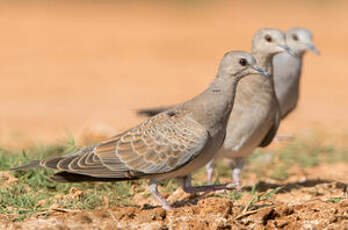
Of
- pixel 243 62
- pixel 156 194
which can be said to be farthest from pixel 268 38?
pixel 156 194

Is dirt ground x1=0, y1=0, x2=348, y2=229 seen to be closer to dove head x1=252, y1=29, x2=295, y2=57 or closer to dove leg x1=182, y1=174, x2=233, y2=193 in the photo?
A: dove leg x1=182, y1=174, x2=233, y2=193

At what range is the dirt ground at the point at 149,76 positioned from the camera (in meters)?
4.06

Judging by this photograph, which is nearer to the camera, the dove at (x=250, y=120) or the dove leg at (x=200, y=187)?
the dove leg at (x=200, y=187)

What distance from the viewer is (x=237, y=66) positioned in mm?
4551

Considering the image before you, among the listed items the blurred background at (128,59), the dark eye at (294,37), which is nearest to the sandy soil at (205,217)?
the blurred background at (128,59)

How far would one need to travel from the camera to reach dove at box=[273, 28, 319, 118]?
7047 millimetres

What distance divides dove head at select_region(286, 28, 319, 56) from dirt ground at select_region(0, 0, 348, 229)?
138 cm

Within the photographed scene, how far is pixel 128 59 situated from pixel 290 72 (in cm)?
892

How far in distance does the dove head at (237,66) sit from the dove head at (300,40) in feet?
10.0

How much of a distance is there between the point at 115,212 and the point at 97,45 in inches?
518

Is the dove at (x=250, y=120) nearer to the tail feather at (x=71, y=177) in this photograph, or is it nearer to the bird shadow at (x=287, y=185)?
the bird shadow at (x=287, y=185)

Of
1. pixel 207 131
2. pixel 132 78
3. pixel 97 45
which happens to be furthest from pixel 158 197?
pixel 97 45

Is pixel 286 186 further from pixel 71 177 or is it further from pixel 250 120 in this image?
pixel 71 177

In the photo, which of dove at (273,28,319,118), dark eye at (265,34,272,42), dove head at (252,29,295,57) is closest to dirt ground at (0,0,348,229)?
dove at (273,28,319,118)
